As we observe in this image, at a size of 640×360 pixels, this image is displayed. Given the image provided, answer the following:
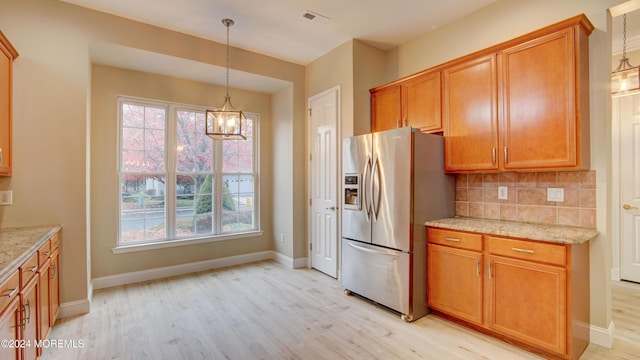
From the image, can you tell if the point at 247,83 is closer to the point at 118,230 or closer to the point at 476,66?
the point at 118,230

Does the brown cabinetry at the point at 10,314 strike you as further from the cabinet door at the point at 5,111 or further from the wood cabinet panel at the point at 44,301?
the cabinet door at the point at 5,111

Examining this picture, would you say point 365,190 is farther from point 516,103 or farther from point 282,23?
point 282,23

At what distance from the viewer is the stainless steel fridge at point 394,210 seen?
2826 millimetres

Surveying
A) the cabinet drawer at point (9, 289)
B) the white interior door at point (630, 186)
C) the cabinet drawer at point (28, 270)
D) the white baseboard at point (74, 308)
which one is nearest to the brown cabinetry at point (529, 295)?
the white interior door at point (630, 186)

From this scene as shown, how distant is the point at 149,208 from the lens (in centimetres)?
412

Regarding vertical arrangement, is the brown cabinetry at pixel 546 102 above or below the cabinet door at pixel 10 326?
above

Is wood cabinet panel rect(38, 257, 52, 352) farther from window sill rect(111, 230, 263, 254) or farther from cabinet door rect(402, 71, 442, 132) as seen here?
cabinet door rect(402, 71, 442, 132)

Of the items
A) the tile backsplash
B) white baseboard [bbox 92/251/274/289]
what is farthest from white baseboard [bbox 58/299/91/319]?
the tile backsplash

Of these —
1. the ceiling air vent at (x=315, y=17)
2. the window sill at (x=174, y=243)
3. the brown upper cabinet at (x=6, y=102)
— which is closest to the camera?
the brown upper cabinet at (x=6, y=102)

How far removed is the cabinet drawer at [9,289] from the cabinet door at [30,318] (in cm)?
12

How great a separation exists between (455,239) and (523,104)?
4.12 feet

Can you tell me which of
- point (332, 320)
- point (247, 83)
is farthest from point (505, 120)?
point (247, 83)

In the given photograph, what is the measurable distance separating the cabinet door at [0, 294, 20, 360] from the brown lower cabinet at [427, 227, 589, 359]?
2947 millimetres

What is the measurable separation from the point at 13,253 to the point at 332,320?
2362mm
